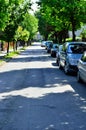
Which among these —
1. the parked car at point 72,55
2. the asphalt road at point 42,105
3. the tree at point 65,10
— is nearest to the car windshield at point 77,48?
the parked car at point 72,55

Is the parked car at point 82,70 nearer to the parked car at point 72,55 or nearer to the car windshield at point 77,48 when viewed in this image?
the parked car at point 72,55

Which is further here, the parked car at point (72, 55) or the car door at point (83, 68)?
the parked car at point (72, 55)

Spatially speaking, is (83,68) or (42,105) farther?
(83,68)

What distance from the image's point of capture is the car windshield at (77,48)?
73.1ft

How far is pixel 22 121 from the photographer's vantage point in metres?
9.52

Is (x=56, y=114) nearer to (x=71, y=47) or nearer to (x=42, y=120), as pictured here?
(x=42, y=120)

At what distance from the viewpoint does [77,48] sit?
74.0 ft

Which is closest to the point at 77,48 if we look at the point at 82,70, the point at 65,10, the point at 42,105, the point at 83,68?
the point at 82,70

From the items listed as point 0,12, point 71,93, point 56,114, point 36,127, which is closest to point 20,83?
point 71,93

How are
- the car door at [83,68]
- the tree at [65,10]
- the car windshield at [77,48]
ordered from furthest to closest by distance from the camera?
1. the tree at [65,10]
2. the car windshield at [77,48]
3. the car door at [83,68]

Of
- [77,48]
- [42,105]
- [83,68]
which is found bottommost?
[42,105]

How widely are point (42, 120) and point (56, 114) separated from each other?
83cm

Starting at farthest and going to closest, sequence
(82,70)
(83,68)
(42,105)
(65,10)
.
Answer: (65,10) → (82,70) → (83,68) → (42,105)

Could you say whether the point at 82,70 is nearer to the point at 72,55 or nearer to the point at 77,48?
the point at 72,55
